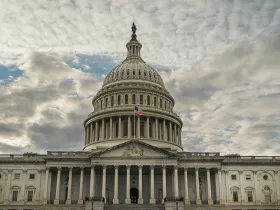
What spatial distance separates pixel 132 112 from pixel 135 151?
1701 centimetres

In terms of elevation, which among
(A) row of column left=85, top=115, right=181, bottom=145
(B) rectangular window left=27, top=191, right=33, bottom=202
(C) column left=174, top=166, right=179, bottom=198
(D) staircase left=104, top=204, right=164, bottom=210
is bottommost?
(D) staircase left=104, top=204, right=164, bottom=210

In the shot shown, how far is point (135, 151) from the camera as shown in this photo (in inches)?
2512

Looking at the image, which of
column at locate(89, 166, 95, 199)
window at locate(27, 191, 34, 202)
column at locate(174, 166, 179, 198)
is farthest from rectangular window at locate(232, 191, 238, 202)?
window at locate(27, 191, 34, 202)

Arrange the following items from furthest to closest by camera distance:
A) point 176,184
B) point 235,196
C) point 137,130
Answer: point 137,130 < point 235,196 < point 176,184

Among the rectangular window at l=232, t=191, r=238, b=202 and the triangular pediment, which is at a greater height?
the triangular pediment

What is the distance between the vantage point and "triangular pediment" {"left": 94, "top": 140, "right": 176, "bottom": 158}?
6350 centimetres

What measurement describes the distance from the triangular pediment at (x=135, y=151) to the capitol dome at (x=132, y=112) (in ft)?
33.5

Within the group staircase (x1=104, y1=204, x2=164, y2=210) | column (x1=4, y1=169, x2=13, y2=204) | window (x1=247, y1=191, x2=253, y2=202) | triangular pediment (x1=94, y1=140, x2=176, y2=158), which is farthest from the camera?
window (x1=247, y1=191, x2=253, y2=202)

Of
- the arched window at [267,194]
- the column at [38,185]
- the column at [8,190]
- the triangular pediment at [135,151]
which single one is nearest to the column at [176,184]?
the triangular pediment at [135,151]

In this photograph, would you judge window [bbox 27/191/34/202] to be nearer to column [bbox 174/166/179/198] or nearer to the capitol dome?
the capitol dome

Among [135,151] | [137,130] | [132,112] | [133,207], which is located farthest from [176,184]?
[132,112]

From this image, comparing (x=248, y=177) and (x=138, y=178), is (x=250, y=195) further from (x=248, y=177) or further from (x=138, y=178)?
(x=138, y=178)

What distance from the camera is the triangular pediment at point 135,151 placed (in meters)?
63.5

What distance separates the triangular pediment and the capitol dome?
10.2 metres
